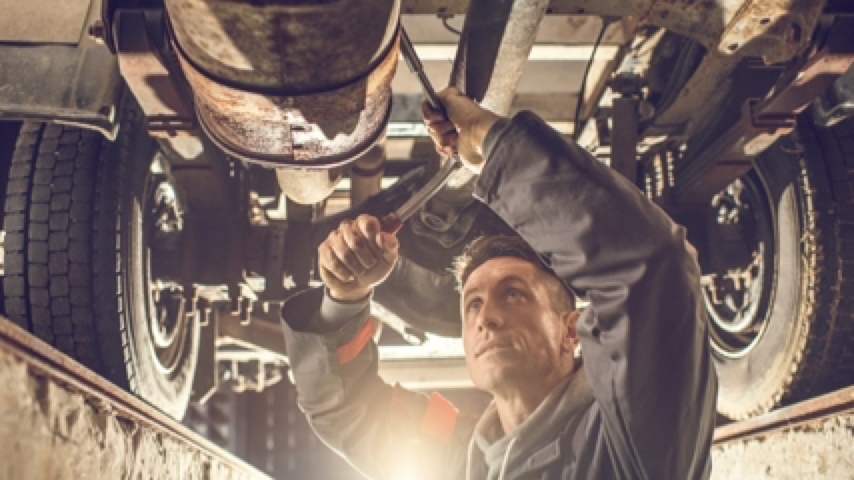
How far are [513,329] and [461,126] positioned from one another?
631 millimetres

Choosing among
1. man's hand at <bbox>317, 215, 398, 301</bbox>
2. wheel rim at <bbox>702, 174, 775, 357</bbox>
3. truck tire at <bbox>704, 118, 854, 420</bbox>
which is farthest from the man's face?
wheel rim at <bbox>702, 174, 775, 357</bbox>

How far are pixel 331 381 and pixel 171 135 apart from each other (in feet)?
3.02

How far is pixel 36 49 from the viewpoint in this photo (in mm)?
2240

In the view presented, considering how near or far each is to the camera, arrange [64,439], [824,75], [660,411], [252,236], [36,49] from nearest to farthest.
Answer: [64,439] → [660,411] → [824,75] → [36,49] → [252,236]

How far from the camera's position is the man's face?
205cm

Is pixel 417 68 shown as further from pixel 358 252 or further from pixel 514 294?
pixel 514 294

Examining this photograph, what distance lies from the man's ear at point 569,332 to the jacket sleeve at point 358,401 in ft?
1.56

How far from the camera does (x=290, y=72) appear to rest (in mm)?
1467

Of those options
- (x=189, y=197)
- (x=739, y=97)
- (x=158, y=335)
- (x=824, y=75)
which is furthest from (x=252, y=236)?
(x=824, y=75)

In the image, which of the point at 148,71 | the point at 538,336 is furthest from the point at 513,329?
the point at 148,71

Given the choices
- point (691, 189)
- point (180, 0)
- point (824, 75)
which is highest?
point (180, 0)

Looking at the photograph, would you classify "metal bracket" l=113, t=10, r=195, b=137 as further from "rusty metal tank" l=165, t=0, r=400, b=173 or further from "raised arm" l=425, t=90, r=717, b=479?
"raised arm" l=425, t=90, r=717, b=479

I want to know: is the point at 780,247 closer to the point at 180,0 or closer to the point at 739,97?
the point at 739,97

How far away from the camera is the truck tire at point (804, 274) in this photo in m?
2.39
